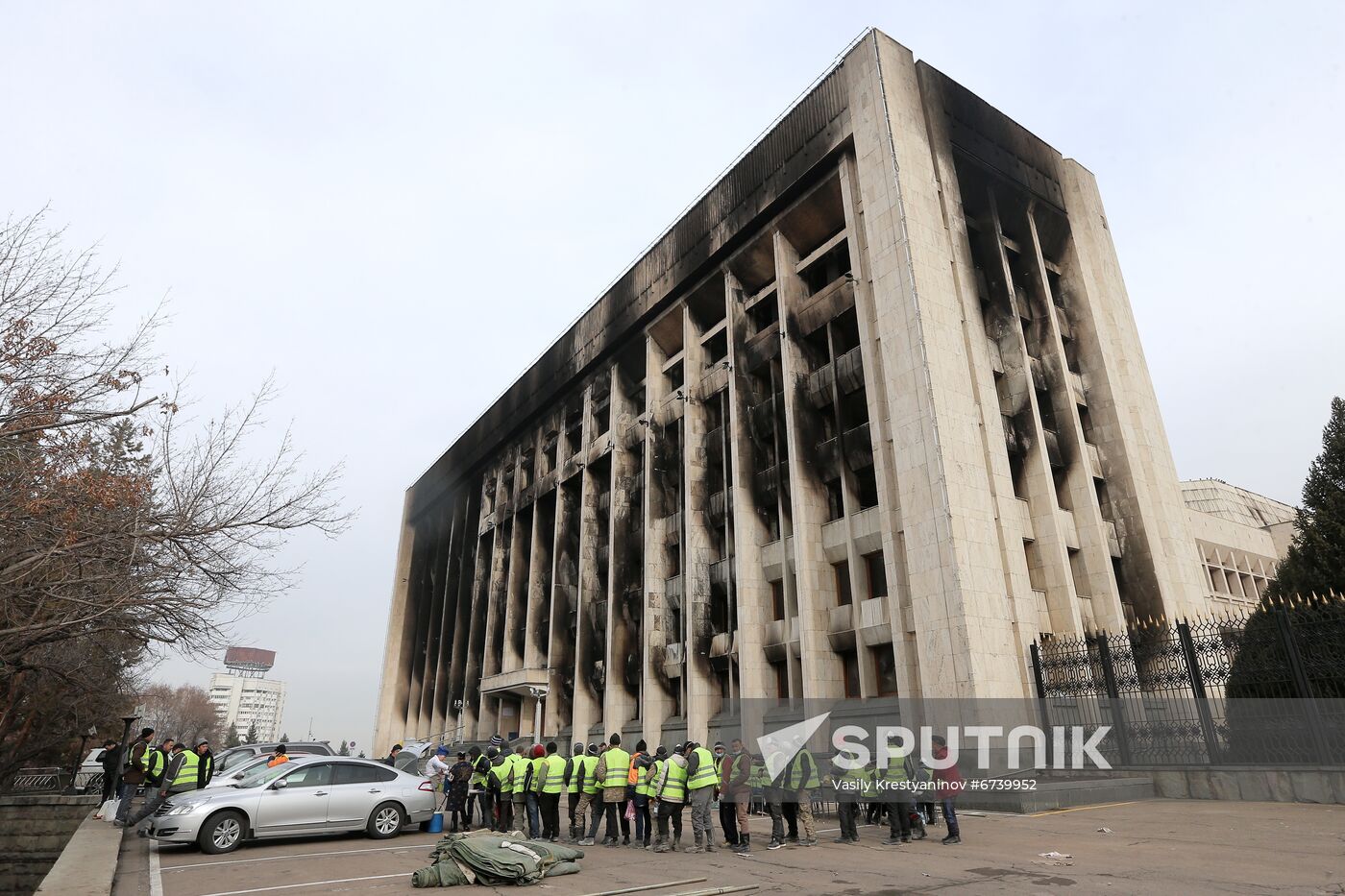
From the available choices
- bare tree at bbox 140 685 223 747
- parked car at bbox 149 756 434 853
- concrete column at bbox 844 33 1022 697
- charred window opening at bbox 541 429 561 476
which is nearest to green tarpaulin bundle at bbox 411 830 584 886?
parked car at bbox 149 756 434 853

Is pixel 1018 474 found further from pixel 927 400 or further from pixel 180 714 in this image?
pixel 180 714

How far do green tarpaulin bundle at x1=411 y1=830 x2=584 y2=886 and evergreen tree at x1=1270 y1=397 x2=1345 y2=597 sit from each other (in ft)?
54.3

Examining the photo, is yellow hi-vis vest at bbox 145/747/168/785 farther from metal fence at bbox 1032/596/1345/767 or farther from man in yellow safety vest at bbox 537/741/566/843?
metal fence at bbox 1032/596/1345/767

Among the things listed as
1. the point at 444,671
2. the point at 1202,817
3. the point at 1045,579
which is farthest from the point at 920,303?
the point at 444,671

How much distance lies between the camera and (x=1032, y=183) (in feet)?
96.3

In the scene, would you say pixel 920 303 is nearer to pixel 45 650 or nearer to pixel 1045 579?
pixel 1045 579

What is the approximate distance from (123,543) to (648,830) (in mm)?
9945

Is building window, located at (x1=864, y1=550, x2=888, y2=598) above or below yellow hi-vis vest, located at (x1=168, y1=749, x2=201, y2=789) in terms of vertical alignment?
above

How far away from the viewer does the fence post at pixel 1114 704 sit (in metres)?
16.5

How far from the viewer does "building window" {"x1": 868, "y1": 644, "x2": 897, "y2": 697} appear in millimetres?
22047

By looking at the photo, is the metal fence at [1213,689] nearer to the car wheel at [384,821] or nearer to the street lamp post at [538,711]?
the car wheel at [384,821]

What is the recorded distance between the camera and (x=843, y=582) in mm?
24453

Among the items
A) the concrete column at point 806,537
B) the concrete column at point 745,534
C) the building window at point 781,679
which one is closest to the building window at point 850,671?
the concrete column at point 806,537

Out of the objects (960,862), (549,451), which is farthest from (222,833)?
(549,451)
